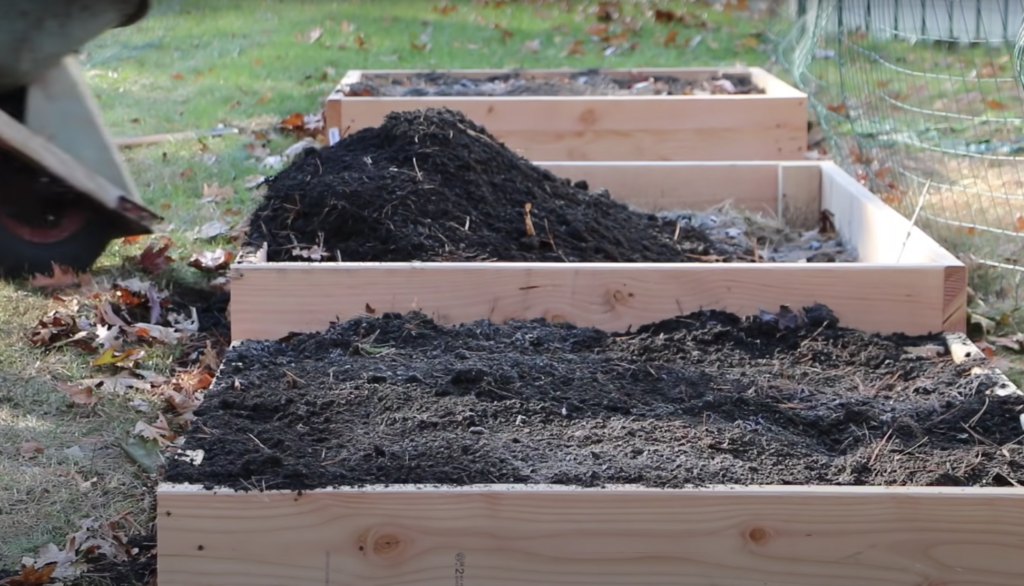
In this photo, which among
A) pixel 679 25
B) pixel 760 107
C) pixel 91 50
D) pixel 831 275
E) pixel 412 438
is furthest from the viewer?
pixel 679 25

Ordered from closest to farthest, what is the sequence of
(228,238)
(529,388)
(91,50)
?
(529,388), (228,238), (91,50)

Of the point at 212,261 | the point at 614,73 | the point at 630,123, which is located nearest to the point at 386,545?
the point at 212,261

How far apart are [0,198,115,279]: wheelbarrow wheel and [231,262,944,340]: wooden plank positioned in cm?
64

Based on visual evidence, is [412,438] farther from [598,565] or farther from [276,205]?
[276,205]

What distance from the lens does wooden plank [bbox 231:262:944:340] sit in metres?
3.54

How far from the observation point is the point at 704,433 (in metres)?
2.78

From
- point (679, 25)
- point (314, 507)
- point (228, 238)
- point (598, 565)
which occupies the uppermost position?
point (314, 507)

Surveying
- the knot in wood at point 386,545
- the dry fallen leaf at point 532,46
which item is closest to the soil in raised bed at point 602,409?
the knot in wood at point 386,545

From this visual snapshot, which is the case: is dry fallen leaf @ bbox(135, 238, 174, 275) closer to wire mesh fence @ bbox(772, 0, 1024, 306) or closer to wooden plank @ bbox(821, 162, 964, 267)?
wooden plank @ bbox(821, 162, 964, 267)

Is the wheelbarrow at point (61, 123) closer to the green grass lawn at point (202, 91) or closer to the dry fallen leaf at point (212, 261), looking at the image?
the green grass lawn at point (202, 91)

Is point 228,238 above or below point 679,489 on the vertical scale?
below

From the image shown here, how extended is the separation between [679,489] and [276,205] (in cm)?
238

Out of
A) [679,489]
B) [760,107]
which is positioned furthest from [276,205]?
[760,107]

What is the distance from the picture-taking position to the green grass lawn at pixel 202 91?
10.2ft
